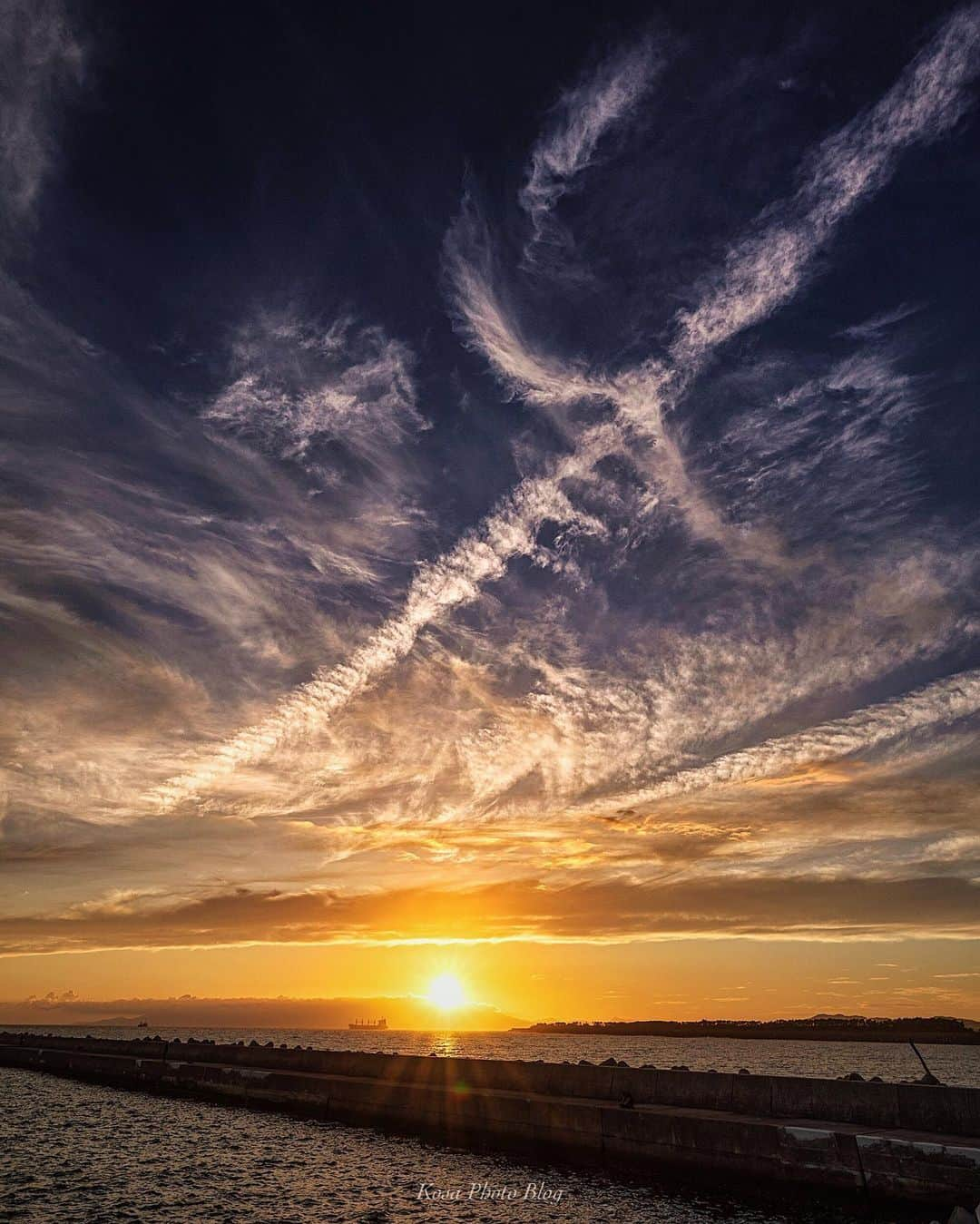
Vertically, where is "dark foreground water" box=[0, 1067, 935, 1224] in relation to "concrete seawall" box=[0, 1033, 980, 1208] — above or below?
below

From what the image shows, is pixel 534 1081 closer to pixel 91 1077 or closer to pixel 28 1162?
pixel 28 1162

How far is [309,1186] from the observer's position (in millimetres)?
22625

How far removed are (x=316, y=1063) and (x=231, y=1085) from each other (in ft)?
16.5

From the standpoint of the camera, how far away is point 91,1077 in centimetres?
6016

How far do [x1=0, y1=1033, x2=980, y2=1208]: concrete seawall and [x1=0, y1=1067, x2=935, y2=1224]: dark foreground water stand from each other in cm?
96

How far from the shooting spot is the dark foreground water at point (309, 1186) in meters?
19.2

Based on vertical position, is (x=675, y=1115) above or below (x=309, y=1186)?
above

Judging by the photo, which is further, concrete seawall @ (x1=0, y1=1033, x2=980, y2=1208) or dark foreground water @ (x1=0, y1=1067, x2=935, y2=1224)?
dark foreground water @ (x1=0, y1=1067, x2=935, y2=1224)

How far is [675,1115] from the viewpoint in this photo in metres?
23.6

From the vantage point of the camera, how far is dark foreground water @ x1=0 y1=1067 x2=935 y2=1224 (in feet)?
62.9

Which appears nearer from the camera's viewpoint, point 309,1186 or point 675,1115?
point 309,1186

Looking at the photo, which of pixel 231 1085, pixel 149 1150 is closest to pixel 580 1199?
pixel 149 1150

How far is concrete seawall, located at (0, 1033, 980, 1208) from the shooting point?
1886cm

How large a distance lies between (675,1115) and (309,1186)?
1104 centimetres
